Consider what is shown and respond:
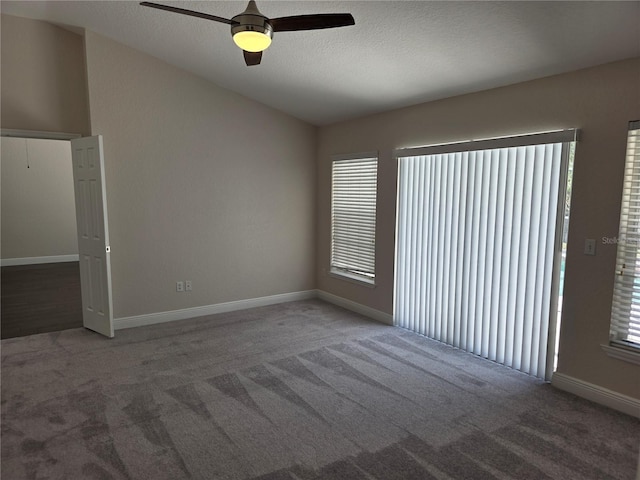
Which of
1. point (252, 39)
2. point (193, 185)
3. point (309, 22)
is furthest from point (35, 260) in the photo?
point (309, 22)

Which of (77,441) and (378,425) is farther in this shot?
(378,425)

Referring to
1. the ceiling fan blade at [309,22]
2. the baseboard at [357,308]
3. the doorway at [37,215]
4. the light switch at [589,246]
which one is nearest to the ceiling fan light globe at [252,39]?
the ceiling fan blade at [309,22]

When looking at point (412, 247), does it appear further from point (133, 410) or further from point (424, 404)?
point (133, 410)

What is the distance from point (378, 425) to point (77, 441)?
1964 millimetres

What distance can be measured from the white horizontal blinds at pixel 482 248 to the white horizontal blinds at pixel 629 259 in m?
0.45

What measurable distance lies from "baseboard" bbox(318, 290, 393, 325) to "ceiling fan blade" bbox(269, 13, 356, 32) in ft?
11.2

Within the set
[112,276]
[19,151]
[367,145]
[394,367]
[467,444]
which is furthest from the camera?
[19,151]

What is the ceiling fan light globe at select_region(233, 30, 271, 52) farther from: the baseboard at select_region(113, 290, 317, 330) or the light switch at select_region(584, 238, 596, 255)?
the baseboard at select_region(113, 290, 317, 330)

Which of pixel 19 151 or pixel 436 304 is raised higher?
pixel 19 151

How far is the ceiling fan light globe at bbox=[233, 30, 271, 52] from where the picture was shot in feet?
6.91

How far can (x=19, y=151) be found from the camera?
7.93 metres

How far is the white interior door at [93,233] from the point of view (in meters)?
4.14

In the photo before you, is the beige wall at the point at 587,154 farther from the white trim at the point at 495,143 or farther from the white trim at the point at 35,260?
the white trim at the point at 35,260

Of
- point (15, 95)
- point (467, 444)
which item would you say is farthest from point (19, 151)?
point (467, 444)
